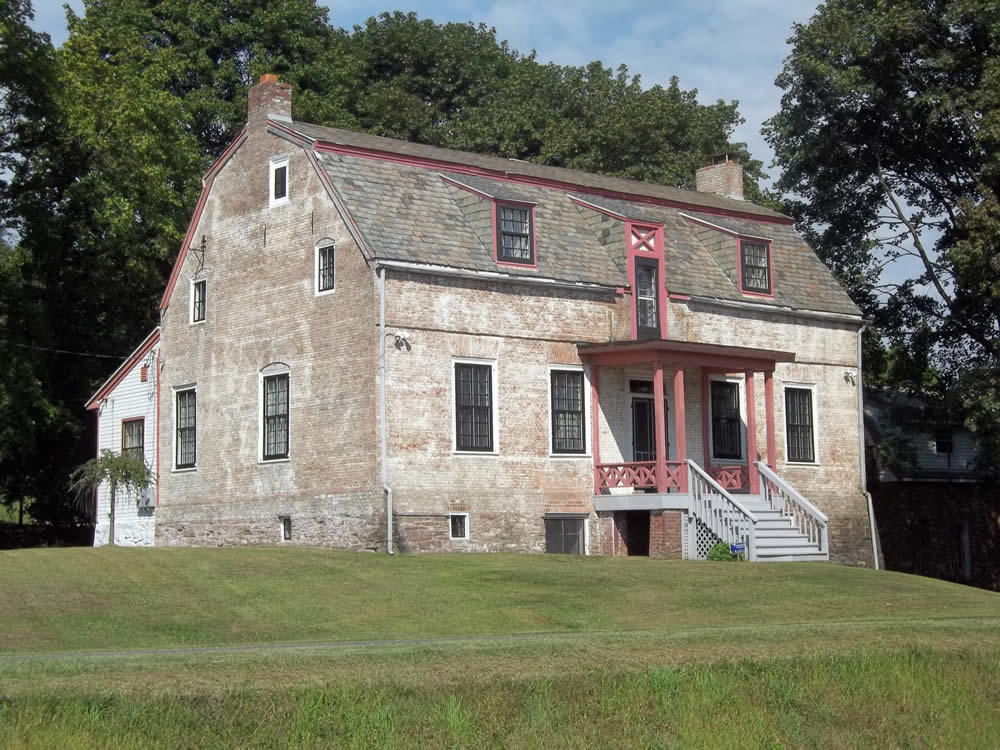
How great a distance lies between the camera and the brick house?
102 ft

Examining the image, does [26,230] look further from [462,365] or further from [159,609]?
[159,609]

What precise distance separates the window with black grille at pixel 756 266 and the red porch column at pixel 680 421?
5.33 metres

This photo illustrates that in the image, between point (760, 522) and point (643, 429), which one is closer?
point (760, 522)

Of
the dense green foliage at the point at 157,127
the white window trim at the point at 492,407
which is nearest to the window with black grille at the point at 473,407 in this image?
the white window trim at the point at 492,407

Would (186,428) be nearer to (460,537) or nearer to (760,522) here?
(460,537)

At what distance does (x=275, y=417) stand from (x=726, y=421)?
36.2 feet

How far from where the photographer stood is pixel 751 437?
35.4 m

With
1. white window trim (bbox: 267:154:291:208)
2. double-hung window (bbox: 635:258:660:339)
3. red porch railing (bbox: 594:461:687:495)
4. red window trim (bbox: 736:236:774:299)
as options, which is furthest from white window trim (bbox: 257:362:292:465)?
red window trim (bbox: 736:236:774:299)

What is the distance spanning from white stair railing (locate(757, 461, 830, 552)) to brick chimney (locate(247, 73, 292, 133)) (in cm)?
1413

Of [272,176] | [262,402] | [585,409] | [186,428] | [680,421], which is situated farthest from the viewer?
[186,428]

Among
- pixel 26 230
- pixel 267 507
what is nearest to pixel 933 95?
pixel 267 507

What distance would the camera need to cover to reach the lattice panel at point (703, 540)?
32.4 metres

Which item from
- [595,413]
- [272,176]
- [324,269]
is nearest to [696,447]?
[595,413]

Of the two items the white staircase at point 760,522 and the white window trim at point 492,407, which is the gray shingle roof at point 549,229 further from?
the white staircase at point 760,522
